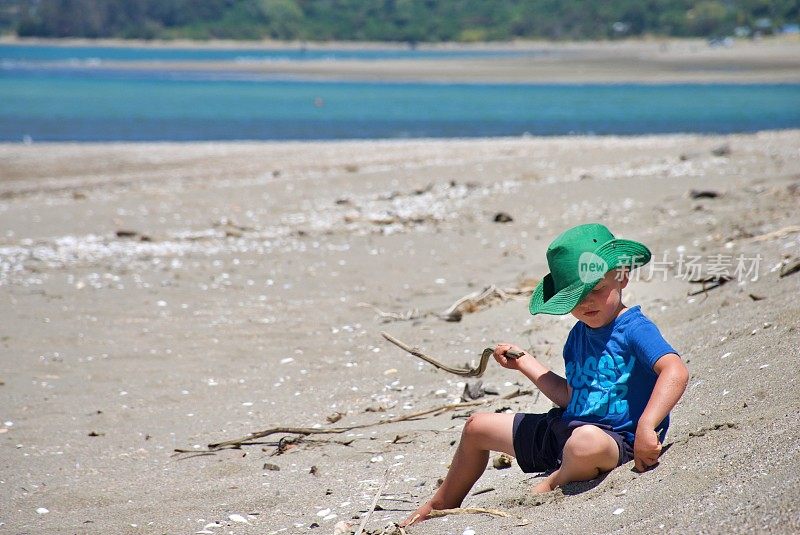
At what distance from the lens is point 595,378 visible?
11.6 ft

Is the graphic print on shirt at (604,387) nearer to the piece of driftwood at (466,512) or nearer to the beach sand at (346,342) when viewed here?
the beach sand at (346,342)

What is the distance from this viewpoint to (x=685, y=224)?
30.6 ft

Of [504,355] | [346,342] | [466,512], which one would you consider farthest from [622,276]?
[346,342]

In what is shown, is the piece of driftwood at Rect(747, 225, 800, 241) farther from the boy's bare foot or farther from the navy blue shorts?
the boy's bare foot

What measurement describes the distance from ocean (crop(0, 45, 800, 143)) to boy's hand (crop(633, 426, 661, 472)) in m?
22.9

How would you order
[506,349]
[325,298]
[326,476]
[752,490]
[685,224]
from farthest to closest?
[685,224] → [325,298] → [326,476] → [506,349] → [752,490]

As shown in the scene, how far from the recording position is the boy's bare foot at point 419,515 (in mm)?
3770

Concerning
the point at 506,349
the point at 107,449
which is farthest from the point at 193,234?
the point at 506,349

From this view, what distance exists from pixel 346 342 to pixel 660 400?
3940 millimetres

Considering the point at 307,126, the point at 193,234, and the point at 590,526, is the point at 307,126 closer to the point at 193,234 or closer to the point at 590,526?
the point at 193,234

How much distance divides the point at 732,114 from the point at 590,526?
29.5 m

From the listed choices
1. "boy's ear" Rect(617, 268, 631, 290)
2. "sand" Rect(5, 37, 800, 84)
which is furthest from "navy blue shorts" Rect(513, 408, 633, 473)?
"sand" Rect(5, 37, 800, 84)

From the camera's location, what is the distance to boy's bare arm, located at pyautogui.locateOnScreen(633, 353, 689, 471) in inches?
→ 130

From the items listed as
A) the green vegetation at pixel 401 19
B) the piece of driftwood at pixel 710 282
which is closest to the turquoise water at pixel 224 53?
the green vegetation at pixel 401 19
